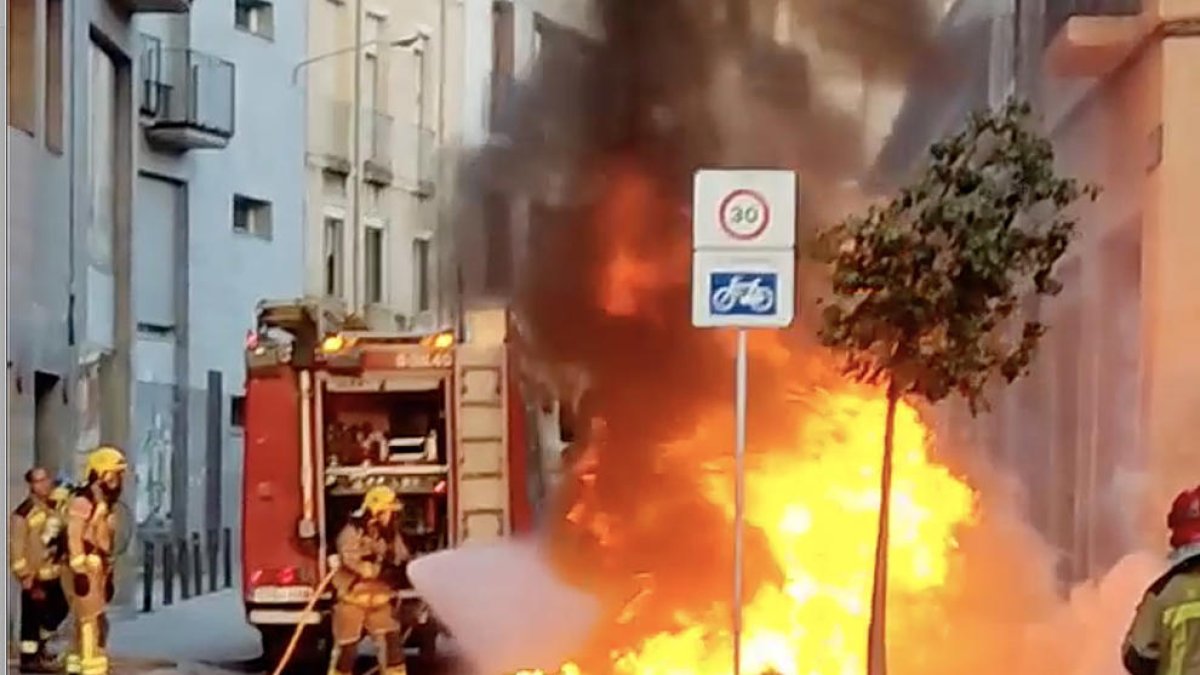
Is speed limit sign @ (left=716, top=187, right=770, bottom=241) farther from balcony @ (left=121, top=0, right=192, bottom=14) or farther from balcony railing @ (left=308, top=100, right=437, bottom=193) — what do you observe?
balcony @ (left=121, top=0, right=192, bottom=14)

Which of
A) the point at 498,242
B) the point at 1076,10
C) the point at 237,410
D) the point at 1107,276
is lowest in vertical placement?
the point at 237,410

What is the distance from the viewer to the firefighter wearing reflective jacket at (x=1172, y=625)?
4871 millimetres

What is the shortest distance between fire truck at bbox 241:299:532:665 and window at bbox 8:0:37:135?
107cm

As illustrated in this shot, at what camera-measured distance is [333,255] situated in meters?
7.52

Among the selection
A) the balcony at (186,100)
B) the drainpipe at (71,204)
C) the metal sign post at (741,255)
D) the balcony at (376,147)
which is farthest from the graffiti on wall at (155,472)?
the metal sign post at (741,255)

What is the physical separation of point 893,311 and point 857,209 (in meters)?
0.38

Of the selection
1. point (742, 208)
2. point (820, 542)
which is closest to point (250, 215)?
point (742, 208)

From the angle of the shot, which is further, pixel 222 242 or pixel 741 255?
pixel 222 242

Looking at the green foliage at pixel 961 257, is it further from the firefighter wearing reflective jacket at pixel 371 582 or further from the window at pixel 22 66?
the window at pixel 22 66

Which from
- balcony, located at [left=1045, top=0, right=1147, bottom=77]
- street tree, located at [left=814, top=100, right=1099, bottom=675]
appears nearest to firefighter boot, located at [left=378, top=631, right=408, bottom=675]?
street tree, located at [left=814, top=100, right=1099, bottom=675]

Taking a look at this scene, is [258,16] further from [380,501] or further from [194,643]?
[194,643]

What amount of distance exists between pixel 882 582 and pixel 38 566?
2.94m

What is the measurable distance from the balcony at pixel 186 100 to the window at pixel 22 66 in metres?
0.46

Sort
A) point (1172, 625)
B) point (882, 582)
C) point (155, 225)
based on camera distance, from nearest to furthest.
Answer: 1. point (1172, 625)
2. point (882, 582)
3. point (155, 225)
